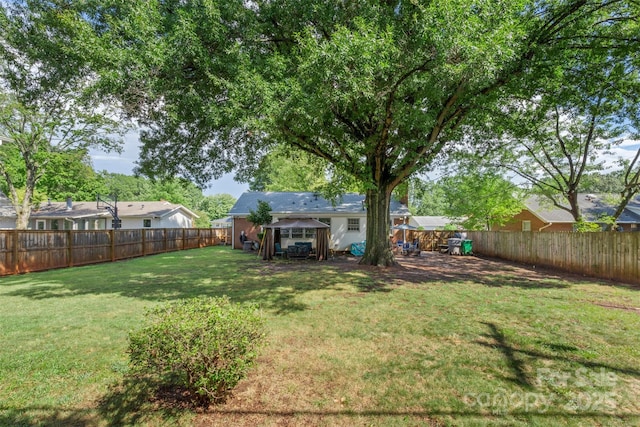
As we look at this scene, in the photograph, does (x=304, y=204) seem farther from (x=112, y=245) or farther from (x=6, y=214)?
(x=6, y=214)

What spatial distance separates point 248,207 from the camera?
A: 2202 cm

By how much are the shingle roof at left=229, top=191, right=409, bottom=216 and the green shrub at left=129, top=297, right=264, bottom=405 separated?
16.3m

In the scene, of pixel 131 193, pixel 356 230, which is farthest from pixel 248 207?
pixel 131 193

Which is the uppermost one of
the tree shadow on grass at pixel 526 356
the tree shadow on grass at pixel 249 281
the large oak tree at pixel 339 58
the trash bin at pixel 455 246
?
the large oak tree at pixel 339 58

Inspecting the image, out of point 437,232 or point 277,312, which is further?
point 437,232

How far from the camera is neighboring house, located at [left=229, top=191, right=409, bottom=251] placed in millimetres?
19266

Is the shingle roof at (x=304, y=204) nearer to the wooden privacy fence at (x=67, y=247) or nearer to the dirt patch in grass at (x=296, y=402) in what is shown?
the wooden privacy fence at (x=67, y=247)

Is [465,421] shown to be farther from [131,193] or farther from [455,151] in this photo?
[131,193]

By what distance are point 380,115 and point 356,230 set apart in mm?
11115

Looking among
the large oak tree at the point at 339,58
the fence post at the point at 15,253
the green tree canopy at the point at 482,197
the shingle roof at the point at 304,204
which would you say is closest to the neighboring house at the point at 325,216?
the shingle roof at the point at 304,204

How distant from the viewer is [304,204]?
20.8 meters

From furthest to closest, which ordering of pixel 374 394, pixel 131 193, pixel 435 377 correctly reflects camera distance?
pixel 131 193 → pixel 435 377 → pixel 374 394

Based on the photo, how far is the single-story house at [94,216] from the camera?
2667cm

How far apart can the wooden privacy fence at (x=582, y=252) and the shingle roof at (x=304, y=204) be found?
7121 millimetres
